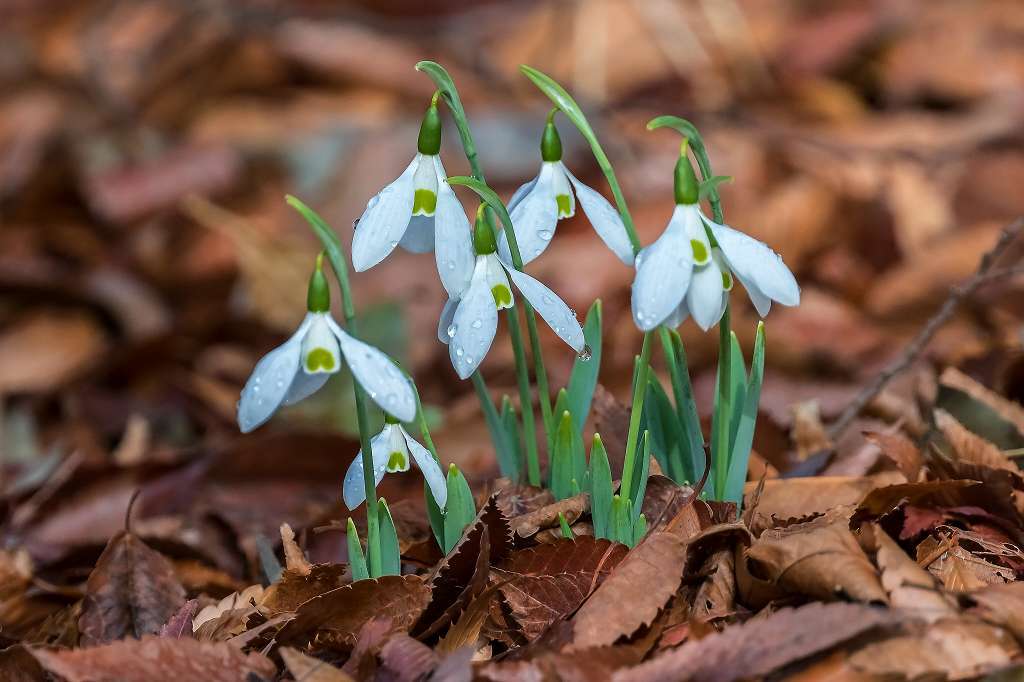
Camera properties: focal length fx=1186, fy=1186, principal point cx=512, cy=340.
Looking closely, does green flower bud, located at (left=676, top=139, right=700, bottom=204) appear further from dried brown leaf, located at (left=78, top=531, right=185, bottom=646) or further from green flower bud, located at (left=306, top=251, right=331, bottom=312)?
dried brown leaf, located at (left=78, top=531, right=185, bottom=646)

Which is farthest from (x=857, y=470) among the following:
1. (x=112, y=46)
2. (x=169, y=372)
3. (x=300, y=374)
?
(x=112, y=46)

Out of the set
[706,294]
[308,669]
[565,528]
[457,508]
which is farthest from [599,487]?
[308,669]

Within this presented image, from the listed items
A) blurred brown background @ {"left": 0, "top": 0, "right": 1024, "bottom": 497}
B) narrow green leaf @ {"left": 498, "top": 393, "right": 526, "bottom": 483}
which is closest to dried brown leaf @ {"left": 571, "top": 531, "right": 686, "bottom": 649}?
narrow green leaf @ {"left": 498, "top": 393, "right": 526, "bottom": 483}

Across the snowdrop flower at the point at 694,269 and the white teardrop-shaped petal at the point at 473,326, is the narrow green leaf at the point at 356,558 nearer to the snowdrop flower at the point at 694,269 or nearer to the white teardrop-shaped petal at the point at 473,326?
the white teardrop-shaped petal at the point at 473,326

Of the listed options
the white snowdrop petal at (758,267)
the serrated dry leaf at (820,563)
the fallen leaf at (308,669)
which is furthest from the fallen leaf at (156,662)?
the white snowdrop petal at (758,267)

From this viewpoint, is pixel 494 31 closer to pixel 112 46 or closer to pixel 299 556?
pixel 112 46

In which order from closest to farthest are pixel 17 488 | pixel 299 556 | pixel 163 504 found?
pixel 299 556
pixel 163 504
pixel 17 488
